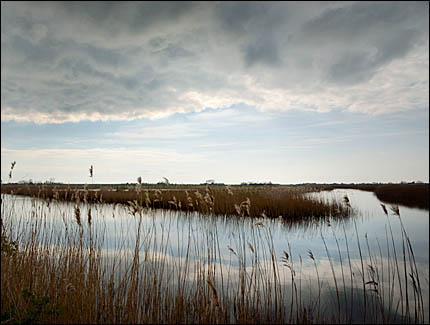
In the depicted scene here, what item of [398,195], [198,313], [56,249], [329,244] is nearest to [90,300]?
[198,313]

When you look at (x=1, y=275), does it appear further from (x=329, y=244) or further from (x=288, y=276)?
(x=329, y=244)

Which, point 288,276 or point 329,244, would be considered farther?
point 329,244

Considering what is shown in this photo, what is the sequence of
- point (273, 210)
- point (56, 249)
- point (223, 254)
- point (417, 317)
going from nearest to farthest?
point (417, 317)
point (56, 249)
point (223, 254)
point (273, 210)

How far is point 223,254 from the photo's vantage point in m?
8.18

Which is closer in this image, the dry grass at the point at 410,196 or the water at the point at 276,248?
the water at the point at 276,248

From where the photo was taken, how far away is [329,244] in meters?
10.1

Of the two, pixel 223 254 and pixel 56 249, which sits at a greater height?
pixel 56 249

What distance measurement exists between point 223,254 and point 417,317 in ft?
17.1

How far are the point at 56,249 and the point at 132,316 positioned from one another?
8.50 ft

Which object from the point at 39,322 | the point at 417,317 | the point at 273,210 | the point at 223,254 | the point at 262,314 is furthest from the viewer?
the point at 273,210

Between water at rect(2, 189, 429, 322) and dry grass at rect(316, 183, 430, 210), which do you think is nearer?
water at rect(2, 189, 429, 322)

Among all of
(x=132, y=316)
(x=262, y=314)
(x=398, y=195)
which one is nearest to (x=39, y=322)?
(x=132, y=316)

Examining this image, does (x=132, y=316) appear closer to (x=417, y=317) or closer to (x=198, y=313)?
(x=198, y=313)

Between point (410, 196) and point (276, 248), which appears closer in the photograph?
point (276, 248)
